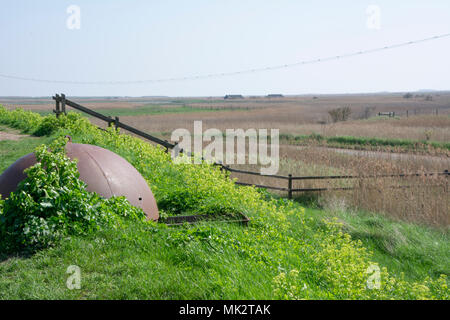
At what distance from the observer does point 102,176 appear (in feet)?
24.1

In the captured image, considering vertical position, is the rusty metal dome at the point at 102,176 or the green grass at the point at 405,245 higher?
the rusty metal dome at the point at 102,176

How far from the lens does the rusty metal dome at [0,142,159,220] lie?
7.22 metres

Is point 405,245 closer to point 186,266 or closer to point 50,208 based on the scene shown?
point 186,266

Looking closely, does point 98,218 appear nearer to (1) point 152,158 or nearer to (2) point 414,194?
(1) point 152,158

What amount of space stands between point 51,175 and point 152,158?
661cm

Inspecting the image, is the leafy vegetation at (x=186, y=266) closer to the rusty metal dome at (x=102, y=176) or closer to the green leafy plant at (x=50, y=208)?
the green leafy plant at (x=50, y=208)

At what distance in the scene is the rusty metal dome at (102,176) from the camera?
284 inches

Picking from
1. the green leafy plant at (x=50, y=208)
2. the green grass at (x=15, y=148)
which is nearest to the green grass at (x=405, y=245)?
the green leafy plant at (x=50, y=208)

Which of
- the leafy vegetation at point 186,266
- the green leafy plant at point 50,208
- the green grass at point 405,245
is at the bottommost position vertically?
the green grass at point 405,245

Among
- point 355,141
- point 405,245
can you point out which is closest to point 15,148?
point 405,245

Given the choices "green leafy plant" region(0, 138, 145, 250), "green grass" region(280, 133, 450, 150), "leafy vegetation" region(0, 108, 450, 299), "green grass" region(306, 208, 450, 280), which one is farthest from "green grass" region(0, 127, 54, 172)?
"green grass" region(280, 133, 450, 150)

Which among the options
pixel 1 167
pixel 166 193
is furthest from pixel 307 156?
pixel 1 167

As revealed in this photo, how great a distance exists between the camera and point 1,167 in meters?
12.6

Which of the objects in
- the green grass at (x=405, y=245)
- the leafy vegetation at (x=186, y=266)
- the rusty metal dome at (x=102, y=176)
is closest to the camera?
the leafy vegetation at (x=186, y=266)
